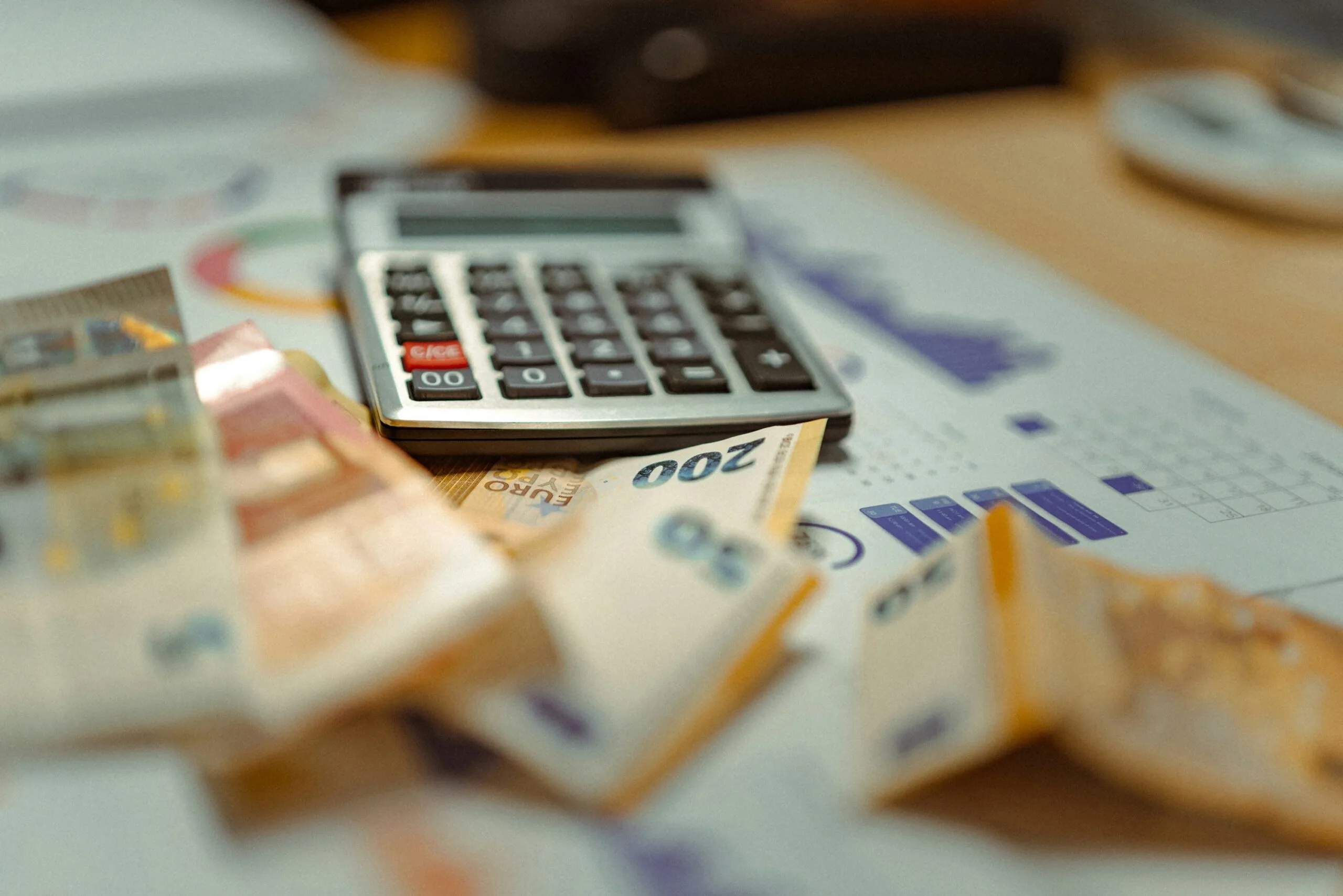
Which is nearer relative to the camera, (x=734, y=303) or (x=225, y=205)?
(x=734, y=303)

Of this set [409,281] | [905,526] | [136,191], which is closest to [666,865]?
[905,526]

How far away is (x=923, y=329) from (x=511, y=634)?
0.29 m

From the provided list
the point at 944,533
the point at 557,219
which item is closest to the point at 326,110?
the point at 557,219

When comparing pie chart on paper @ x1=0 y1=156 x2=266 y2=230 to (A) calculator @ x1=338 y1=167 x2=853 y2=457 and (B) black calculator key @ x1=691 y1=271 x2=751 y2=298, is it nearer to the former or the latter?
(A) calculator @ x1=338 y1=167 x2=853 y2=457

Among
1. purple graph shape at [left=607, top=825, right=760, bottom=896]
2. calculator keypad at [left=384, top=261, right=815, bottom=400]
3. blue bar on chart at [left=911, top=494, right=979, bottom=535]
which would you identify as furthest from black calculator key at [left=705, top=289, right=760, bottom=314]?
purple graph shape at [left=607, top=825, right=760, bottom=896]

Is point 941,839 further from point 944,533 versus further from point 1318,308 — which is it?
point 1318,308

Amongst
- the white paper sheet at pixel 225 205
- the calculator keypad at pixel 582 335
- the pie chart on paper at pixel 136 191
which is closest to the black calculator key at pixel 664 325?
the calculator keypad at pixel 582 335

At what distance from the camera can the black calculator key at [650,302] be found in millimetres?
404

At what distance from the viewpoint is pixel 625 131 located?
699 millimetres

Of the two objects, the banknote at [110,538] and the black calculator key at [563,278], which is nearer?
the banknote at [110,538]

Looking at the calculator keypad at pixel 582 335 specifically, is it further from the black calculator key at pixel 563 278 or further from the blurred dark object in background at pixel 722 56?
the blurred dark object in background at pixel 722 56

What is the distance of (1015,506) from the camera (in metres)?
0.35

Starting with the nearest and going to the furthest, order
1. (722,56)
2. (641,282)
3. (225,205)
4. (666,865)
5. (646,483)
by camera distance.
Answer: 1. (666,865)
2. (646,483)
3. (641,282)
4. (225,205)
5. (722,56)

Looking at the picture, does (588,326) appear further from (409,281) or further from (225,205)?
(225,205)
